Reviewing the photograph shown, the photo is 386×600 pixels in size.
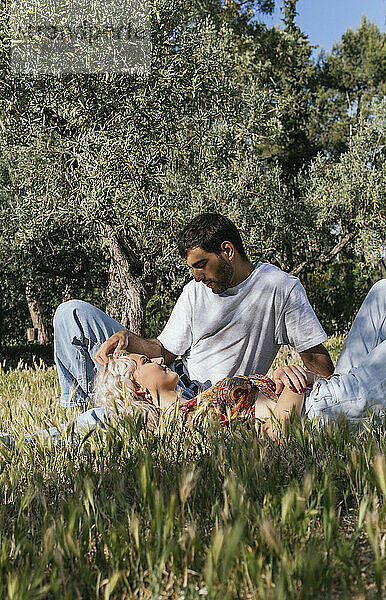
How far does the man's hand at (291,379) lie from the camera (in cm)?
310

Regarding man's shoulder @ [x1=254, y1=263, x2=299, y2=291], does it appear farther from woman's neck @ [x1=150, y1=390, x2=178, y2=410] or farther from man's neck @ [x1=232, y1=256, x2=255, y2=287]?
woman's neck @ [x1=150, y1=390, x2=178, y2=410]

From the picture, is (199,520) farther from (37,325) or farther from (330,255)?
(37,325)

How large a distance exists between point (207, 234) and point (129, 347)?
1.00 meters

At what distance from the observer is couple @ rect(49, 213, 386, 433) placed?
133 inches

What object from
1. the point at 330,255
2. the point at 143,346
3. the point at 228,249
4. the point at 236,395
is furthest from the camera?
the point at 330,255

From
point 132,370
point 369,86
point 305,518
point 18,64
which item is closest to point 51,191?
point 18,64

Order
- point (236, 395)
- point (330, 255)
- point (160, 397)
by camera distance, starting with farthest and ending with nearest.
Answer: point (330, 255), point (160, 397), point (236, 395)

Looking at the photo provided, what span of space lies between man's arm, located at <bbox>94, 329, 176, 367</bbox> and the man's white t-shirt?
0.26 metres

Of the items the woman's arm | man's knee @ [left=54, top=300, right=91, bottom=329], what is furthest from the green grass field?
man's knee @ [left=54, top=300, right=91, bottom=329]

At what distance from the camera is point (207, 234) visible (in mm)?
3982

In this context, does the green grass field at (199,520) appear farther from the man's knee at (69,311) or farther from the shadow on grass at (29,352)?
the shadow on grass at (29,352)

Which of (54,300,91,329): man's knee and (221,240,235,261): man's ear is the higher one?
(221,240,235,261): man's ear

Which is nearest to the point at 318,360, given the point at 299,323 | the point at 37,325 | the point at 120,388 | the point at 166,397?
the point at 299,323

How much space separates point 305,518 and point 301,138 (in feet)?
62.3
